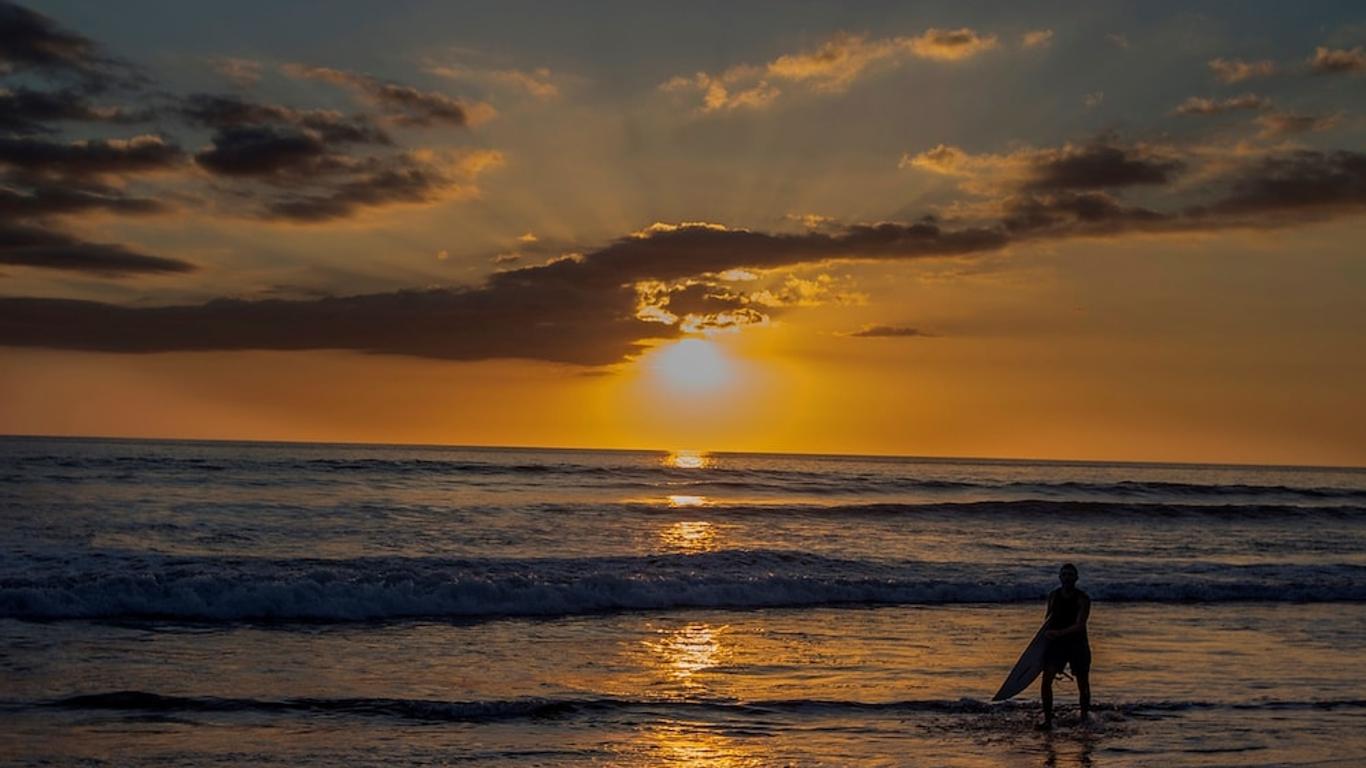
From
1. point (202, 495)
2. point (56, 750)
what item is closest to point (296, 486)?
point (202, 495)

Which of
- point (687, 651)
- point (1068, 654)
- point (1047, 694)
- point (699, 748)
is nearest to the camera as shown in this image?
point (699, 748)

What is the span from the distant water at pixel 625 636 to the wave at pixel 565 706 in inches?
2.3

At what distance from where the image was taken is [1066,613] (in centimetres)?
1329

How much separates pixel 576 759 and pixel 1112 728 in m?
6.00

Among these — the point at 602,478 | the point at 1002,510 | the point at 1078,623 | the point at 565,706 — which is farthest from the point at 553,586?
the point at 602,478

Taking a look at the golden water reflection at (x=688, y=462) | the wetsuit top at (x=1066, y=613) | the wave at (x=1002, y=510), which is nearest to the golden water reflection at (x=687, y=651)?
the wetsuit top at (x=1066, y=613)

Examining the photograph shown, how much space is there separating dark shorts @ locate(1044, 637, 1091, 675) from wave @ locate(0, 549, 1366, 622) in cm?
1012

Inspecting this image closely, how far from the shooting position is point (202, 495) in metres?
42.1

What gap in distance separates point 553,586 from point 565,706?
378 inches

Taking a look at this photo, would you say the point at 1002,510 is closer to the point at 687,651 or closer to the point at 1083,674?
the point at 687,651

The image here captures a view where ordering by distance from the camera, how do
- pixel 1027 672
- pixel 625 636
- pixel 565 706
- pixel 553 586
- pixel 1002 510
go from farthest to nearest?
pixel 1002 510 → pixel 553 586 → pixel 625 636 → pixel 1027 672 → pixel 565 706

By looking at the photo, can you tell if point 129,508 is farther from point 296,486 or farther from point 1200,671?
point 1200,671

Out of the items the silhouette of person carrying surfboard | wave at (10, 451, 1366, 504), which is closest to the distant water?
the silhouette of person carrying surfboard

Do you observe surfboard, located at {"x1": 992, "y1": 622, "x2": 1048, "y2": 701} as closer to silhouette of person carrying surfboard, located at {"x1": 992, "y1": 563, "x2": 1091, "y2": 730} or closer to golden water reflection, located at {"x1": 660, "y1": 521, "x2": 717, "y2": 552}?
silhouette of person carrying surfboard, located at {"x1": 992, "y1": 563, "x2": 1091, "y2": 730}
